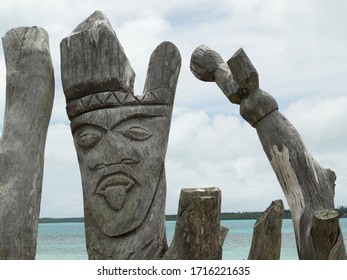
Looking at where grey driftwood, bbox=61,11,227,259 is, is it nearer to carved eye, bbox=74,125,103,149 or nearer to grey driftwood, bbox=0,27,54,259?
carved eye, bbox=74,125,103,149

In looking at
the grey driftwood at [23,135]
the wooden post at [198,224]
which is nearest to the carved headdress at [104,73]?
the grey driftwood at [23,135]

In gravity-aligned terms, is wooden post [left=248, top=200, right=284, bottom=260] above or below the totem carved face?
below

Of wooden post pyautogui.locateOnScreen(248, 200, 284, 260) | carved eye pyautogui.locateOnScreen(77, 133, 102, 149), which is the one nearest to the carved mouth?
carved eye pyautogui.locateOnScreen(77, 133, 102, 149)

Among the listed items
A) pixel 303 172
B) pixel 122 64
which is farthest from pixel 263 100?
pixel 122 64

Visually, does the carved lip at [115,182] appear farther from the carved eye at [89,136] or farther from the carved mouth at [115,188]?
the carved eye at [89,136]

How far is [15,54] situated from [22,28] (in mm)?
284

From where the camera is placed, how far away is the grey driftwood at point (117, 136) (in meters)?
5.40

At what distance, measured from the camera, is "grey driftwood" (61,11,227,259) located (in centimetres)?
540

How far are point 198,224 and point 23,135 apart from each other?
5.81 feet

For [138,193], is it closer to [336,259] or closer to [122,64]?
[122,64]

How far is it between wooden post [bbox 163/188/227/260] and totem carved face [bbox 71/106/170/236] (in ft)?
2.45

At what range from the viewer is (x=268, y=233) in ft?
17.1

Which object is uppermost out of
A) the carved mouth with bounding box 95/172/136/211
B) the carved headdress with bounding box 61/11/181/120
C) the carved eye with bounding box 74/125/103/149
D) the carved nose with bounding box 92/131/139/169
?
the carved headdress with bounding box 61/11/181/120

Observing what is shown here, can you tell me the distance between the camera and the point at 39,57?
567 cm
